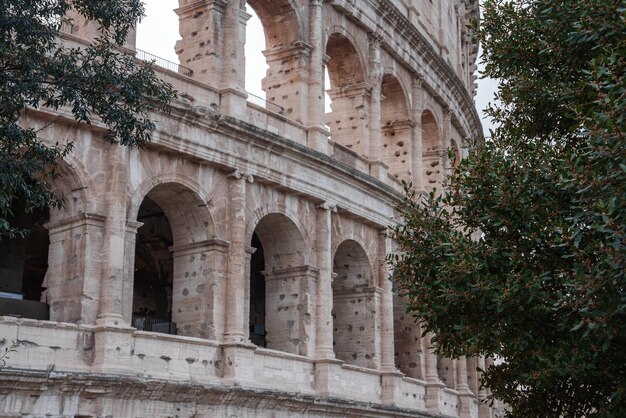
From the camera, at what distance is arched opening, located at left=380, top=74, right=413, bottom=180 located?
26484mm

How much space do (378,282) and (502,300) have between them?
41.2ft

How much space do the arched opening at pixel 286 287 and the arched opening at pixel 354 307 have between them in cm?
219

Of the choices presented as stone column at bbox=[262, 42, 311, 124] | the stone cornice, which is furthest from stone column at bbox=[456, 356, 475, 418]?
stone column at bbox=[262, 42, 311, 124]

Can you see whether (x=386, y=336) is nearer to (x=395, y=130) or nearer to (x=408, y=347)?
(x=408, y=347)

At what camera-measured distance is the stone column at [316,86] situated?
71.1ft

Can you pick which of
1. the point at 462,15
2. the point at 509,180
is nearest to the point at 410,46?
the point at 462,15

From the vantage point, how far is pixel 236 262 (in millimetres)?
18484

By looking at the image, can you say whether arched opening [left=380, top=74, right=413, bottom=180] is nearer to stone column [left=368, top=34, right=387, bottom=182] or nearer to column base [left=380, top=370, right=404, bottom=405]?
stone column [left=368, top=34, right=387, bottom=182]

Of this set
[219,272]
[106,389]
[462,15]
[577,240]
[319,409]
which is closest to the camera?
[577,240]

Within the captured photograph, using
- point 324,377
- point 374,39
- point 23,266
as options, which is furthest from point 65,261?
point 374,39

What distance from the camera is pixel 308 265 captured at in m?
20.6

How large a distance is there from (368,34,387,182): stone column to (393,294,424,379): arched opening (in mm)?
3243

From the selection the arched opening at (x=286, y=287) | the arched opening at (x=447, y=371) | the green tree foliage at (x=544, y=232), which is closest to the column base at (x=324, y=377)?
the arched opening at (x=286, y=287)

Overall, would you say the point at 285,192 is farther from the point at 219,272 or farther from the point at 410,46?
the point at 410,46
